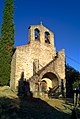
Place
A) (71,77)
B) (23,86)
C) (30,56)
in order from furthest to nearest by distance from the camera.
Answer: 1. (71,77)
2. (30,56)
3. (23,86)

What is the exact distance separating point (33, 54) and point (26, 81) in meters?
4.87

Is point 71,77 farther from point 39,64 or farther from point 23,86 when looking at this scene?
point 23,86

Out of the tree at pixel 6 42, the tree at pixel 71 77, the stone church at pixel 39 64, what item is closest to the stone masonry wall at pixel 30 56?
the stone church at pixel 39 64

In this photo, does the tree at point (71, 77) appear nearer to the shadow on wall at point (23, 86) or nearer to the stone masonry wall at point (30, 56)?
the stone masonry wall at point (30, 56)

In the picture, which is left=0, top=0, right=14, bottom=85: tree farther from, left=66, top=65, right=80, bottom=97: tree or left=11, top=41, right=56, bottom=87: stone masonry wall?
left=66, top=65, right=80, bottom=97: tree

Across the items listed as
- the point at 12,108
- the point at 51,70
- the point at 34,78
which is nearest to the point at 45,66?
the point at 51,70

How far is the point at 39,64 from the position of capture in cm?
3328

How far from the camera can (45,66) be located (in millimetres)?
32156

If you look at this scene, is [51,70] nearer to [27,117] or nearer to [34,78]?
[34,78]

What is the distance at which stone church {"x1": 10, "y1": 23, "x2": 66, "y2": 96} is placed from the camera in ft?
102

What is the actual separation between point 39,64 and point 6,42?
569cm

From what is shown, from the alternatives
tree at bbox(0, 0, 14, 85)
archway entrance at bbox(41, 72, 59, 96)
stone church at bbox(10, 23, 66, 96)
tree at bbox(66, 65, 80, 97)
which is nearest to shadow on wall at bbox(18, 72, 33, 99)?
stone church at bbox(10, 23, 66, 96)

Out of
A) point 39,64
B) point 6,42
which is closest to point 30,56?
point 39,64

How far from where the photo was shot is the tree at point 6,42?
30.0m
